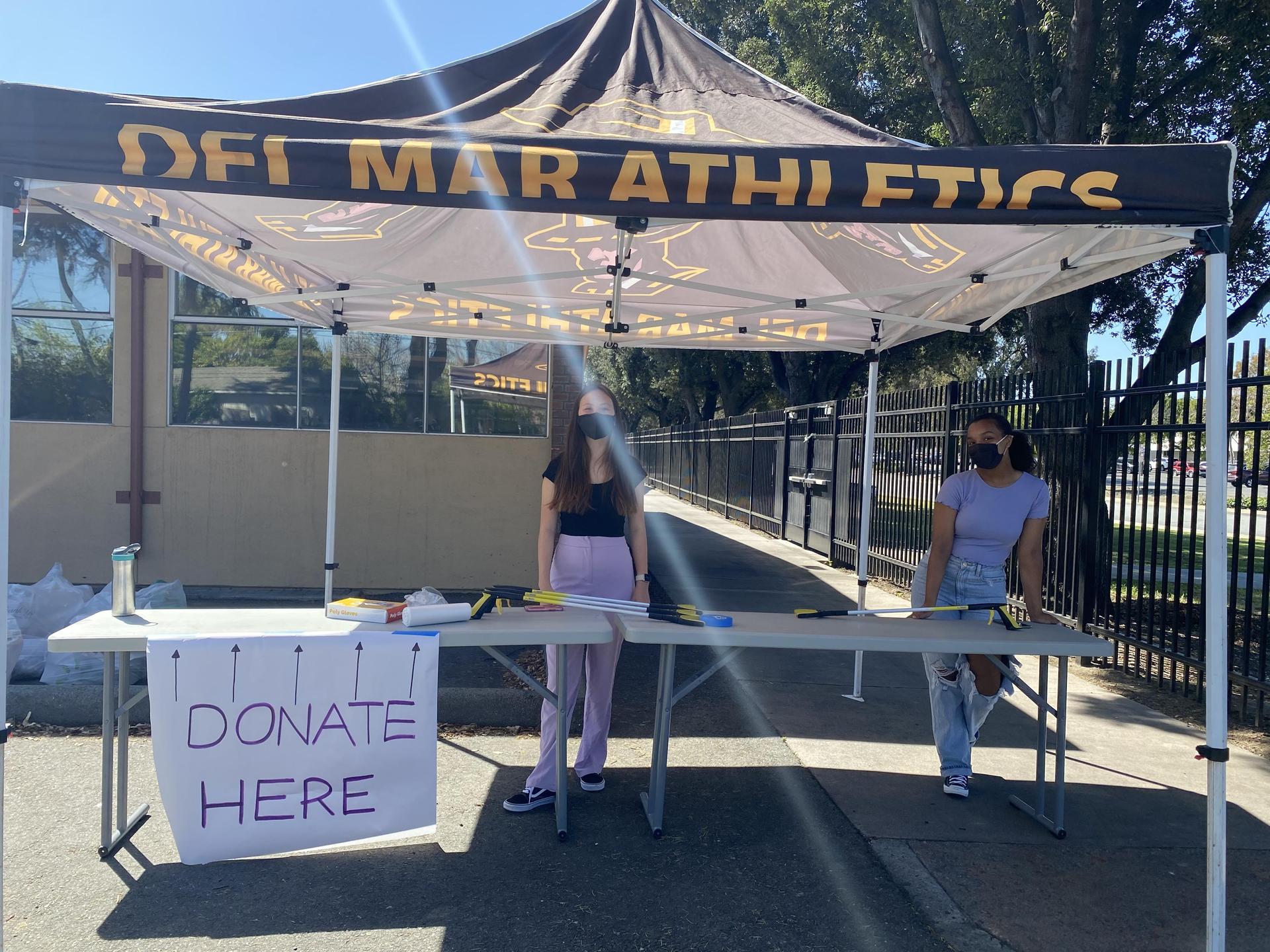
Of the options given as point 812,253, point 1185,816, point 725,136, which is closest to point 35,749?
point 725,136

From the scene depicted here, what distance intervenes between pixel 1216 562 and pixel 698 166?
2201 millimetres

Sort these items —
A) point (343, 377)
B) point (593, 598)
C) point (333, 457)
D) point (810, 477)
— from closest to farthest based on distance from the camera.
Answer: point (593, 598) → point (333, 457) → point (343, 377) → point (810, 477)

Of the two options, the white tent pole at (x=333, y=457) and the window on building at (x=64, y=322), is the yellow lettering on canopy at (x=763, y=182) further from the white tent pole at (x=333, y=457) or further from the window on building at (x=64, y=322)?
the window on building at (x=64, y=322)

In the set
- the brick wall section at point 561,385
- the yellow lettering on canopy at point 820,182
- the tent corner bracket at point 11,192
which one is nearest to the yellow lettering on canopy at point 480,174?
the yellow lettering on canopy at point 820,182

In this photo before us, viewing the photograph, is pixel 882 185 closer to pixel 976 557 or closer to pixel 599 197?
pixel 599 197

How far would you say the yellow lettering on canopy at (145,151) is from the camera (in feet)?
9.23

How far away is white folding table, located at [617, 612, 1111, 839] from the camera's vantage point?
12.2 feet

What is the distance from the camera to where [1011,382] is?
8047 mm

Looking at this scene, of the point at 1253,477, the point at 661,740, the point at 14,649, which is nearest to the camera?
the point at 661,740

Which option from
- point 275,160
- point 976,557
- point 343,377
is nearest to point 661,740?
point 976,557

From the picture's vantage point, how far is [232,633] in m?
3.40

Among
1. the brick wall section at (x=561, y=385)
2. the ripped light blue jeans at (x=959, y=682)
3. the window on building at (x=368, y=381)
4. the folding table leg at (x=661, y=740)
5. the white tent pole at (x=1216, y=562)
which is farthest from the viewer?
the brick wall section at (x=561, y=385)

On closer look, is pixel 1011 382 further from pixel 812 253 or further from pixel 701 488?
pixel 701 488

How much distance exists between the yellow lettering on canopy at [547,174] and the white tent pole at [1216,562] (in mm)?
2130
